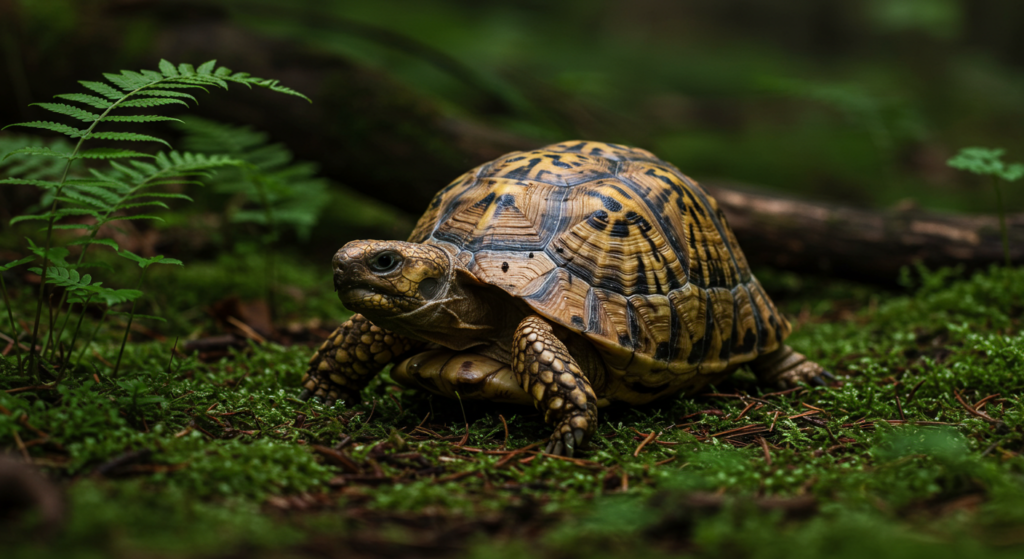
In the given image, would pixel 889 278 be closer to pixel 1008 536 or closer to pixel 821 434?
pixel 821 434

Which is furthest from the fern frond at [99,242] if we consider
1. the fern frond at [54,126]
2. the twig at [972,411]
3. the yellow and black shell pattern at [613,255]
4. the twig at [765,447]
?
the twig at [972,411]

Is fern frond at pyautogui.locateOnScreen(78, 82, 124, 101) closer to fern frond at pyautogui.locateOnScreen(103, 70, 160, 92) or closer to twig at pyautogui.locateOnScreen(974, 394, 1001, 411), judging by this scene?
fern frond at pyautogui.locateOnScreen(103, 70, 160, 92)

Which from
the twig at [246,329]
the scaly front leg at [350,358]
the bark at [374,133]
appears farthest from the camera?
the bark at [374,133]

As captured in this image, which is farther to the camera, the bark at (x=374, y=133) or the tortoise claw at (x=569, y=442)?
the bark at (x=374, y=133)

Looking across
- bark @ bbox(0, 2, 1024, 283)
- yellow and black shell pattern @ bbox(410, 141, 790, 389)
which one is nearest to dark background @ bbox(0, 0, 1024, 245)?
bark @ bbox(0, 2, 1024, 283)

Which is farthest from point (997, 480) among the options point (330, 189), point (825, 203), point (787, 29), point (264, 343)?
point (787, 29)

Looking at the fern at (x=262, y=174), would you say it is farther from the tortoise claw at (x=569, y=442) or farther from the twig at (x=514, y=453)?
the tortoise claw at (x=569, y=442)

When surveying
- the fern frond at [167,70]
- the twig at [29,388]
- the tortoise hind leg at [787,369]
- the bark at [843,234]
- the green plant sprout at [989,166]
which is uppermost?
the green plant sprout at [989,166]
